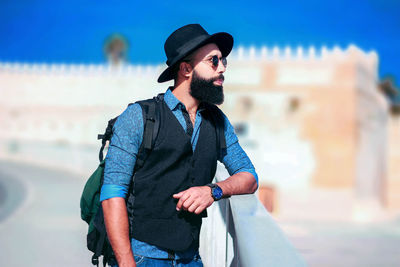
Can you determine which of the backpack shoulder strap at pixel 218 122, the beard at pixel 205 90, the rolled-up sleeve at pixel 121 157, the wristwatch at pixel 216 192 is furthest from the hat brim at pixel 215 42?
the wristwatch at pixel 216 192

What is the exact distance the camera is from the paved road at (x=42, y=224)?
4742mm

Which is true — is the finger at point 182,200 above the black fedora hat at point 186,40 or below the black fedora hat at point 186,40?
below

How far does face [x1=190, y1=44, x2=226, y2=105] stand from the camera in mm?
1903

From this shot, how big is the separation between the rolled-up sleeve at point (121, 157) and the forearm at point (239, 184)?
0.43 metres

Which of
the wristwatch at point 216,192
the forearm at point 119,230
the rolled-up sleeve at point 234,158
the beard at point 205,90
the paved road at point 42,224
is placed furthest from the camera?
the paved road at point 42,224

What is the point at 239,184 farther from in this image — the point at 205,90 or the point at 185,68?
the point at 185,68

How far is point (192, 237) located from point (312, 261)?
8420 mm

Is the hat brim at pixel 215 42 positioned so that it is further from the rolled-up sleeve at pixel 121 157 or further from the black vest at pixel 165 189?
the rolled-up sleeve at pixel 121 157

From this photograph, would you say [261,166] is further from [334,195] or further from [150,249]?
[150,249]

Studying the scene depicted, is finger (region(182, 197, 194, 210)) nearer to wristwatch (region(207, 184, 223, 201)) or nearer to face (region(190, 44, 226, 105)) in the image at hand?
wristwatch (region(207, 184, 223, 201))

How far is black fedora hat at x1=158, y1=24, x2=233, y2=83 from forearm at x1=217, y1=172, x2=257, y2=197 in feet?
1.78

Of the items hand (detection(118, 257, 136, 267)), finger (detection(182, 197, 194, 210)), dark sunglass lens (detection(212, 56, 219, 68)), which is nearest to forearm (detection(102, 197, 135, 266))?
hand (detection(118, 257, 136, 267))

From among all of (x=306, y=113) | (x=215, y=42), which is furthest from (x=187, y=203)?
(x=306, y=113)

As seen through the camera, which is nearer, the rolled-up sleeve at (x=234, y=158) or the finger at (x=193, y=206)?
the finger at (x=193, y=206)
